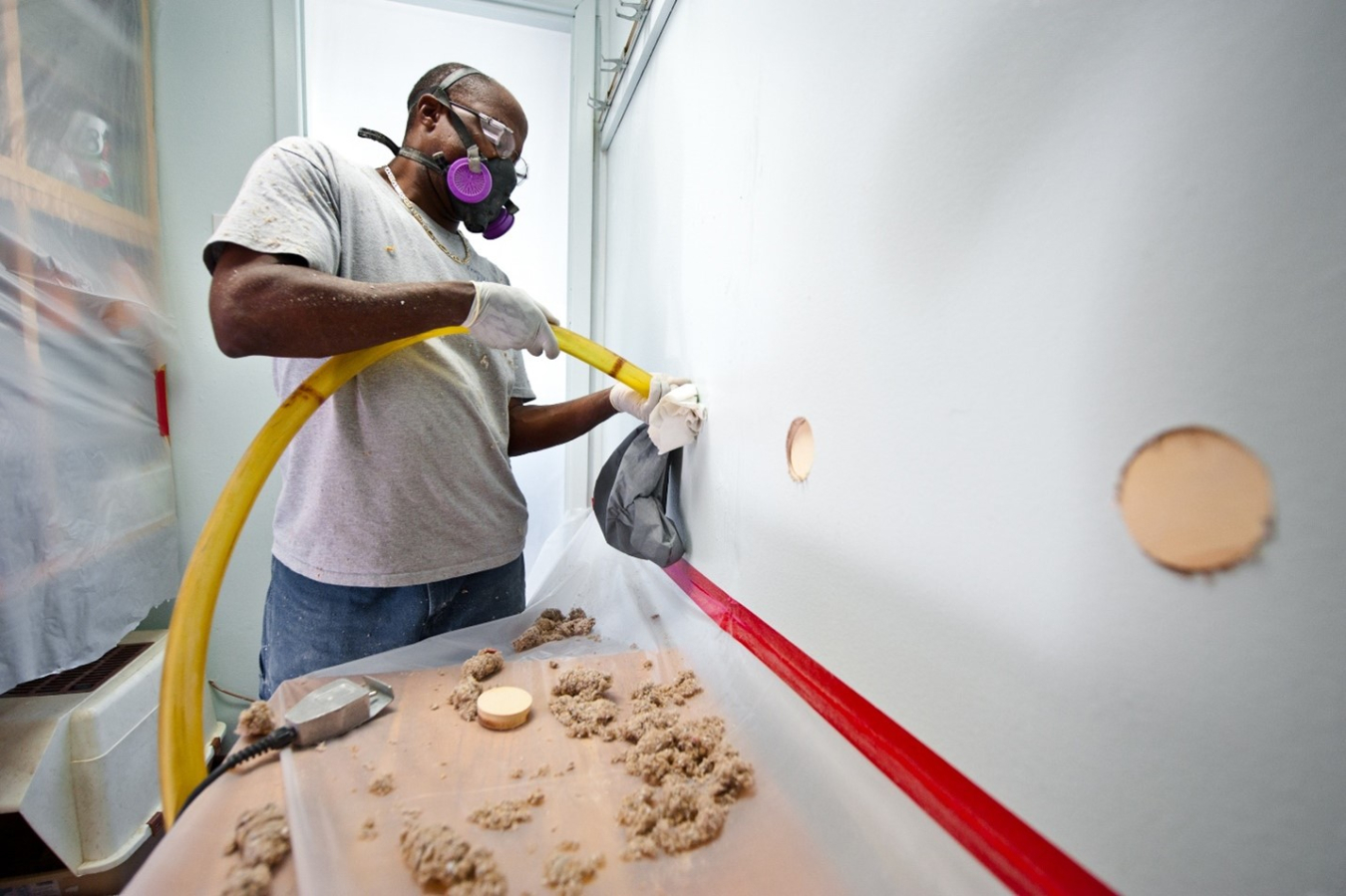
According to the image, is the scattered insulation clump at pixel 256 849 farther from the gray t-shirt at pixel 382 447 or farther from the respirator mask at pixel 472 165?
the respirator mask at pixel 472 165

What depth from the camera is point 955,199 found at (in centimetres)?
39

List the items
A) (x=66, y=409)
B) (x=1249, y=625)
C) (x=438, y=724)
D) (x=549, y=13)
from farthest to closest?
1. (x=549, y=13)
2. (x=66, y=409)
3. (x=438, y=724)
4. (x=1249, y=625)

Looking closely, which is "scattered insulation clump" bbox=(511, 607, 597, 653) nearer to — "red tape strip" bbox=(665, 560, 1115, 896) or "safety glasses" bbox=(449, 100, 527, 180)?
"red tape strip" bbox=(665, 560, 1115, 896)

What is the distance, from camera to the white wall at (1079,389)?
0.22 meters

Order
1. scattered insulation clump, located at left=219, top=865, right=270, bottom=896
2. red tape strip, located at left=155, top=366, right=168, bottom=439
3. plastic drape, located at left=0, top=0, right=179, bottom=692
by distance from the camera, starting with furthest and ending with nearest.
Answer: red tape strip, located at left=155, top=366, right=168, bottom=439 < plastic drape, located at left=0, top=0, right=179, bottom=692 < scattered insulation clump, located at left=219, top=865, right=270, bottom=896

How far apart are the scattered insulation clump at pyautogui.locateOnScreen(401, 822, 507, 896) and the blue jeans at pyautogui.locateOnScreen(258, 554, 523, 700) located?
55 centimetres

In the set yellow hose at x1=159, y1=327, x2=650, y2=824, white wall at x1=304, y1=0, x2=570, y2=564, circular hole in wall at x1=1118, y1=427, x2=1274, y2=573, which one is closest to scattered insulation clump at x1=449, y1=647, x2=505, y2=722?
yellow hose at x1=159, y1=327, x2=650, y2=824

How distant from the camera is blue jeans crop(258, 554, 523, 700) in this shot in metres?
0.87

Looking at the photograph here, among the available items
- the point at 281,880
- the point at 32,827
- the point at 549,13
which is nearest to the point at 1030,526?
the point at 281,880

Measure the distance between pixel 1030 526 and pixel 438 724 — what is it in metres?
0.57

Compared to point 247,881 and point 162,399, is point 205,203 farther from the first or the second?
point 247,881

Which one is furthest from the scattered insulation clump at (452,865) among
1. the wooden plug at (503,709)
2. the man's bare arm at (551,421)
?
the man's bare arm at (551,421)

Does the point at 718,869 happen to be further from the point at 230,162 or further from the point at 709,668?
the point at 230,162

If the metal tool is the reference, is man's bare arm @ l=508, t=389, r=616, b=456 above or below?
above
